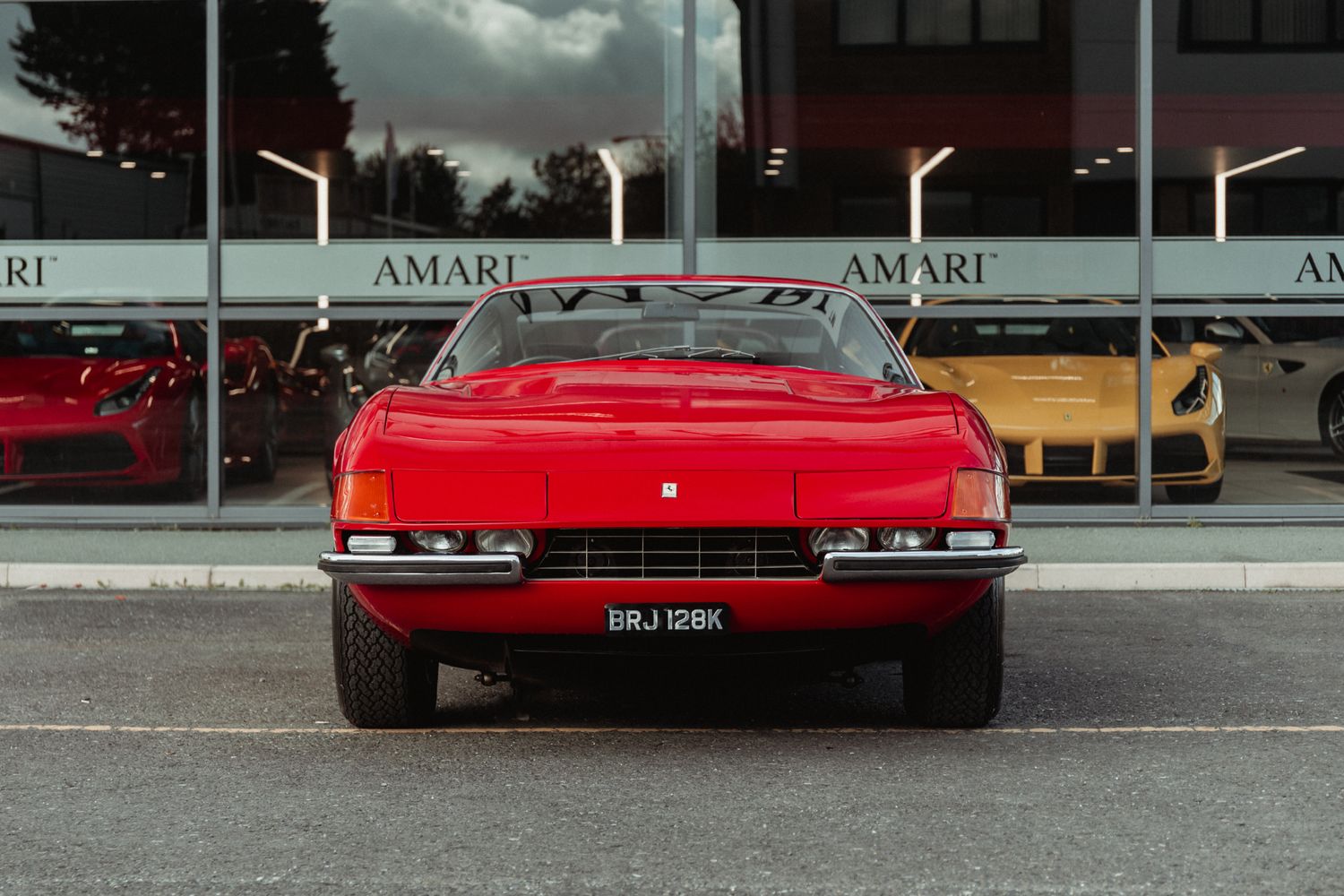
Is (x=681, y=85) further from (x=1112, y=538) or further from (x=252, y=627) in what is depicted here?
(x=252, y=627)

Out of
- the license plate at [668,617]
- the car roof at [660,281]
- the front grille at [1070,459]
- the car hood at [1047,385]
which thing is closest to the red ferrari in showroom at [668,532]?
the license plate at [668,617]

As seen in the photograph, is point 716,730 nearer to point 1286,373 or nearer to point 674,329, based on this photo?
point 674,329

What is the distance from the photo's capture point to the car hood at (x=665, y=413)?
455 centimetres

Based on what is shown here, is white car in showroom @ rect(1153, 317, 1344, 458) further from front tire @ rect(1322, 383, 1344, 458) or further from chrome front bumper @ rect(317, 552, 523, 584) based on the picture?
chrome front bumper @ rect(317, 552, 523, 584)

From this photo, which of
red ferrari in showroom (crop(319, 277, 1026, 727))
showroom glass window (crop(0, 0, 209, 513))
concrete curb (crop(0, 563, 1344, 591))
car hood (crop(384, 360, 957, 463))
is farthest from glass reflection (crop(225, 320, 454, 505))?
red ferrari in showroom (crop(319, 277, 1026, 727))

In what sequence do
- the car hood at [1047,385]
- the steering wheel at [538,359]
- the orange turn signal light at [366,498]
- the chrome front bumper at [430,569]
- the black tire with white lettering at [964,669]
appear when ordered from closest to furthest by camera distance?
the chrome front bumper at [430,569] → the orange turn signal light at [366,498] → the black tire with white lettering at [964,669] → the steering wheel at [538,359] → the car hood at [1047,385]

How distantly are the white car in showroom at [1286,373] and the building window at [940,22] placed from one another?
8.05 ft

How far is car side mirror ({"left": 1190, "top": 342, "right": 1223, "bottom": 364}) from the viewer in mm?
11562

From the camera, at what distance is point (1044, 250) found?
11.7 m

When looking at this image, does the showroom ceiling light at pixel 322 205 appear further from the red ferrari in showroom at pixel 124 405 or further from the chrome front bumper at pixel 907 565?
the chrome front bumper at pixel 907 565

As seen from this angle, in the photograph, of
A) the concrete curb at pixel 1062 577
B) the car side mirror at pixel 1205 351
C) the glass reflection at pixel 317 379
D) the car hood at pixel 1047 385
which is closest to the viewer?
the concrete curb at pixel 1062 577

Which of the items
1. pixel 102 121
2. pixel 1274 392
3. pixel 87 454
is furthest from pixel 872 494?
pixel 102 121

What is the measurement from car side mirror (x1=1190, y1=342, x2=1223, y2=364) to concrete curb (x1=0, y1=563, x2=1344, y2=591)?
283 cm

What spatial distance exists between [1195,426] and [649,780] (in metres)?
8.20
